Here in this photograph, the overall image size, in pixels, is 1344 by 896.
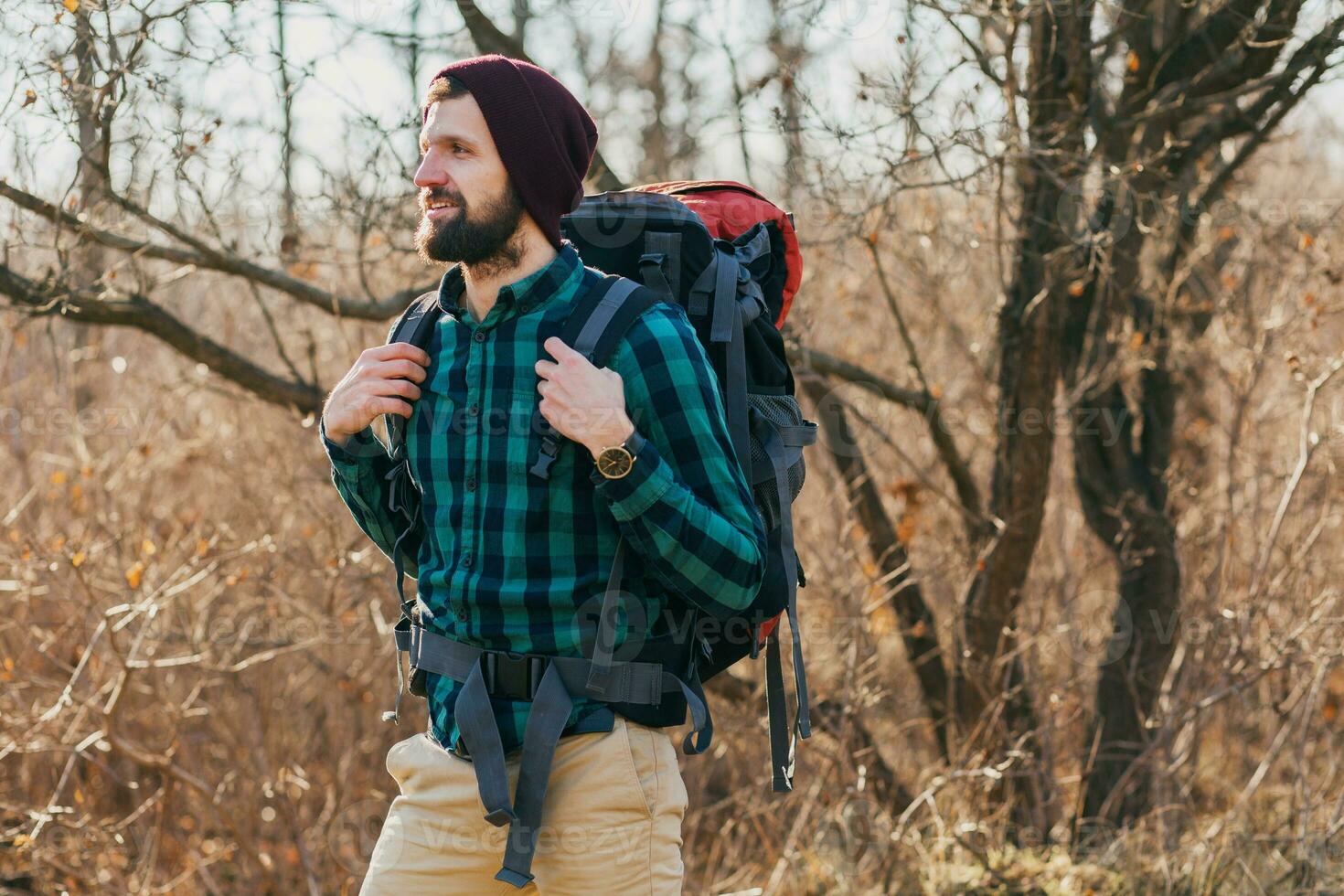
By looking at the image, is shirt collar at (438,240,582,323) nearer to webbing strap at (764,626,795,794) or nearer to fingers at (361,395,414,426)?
fingers at (361,395,414,426)

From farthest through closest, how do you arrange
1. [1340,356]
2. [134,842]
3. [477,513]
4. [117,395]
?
[117,395]
[134,842]
[1340,356]
[477,513]

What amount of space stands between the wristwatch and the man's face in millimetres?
464

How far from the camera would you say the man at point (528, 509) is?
2.26 metres

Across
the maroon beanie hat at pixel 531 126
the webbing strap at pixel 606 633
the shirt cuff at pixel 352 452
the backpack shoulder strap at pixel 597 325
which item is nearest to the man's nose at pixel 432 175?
the maroon beanie hat at pixel 531 126

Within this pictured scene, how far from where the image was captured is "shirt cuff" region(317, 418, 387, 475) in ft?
8.13

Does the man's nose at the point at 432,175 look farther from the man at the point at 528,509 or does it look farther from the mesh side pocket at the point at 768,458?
the mesh side pocket at the point at 768,458

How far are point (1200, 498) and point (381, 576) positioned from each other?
12.1 ft

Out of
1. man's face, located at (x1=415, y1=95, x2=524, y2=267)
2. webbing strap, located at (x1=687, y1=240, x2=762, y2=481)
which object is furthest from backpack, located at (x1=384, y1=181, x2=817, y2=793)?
man's face, located at (x1=415, y1=95, x2=524, y2=267)

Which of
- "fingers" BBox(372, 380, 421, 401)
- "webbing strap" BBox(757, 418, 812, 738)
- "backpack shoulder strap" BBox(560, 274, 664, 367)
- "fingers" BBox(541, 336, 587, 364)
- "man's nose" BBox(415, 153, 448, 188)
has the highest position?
"man's nose" BBox(415, 153, 448, 188)

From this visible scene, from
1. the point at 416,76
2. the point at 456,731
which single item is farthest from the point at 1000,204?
the point at 456,731

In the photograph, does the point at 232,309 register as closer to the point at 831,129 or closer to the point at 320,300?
the point at 320,300

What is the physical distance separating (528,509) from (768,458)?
487mm

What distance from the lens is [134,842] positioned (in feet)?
19.7

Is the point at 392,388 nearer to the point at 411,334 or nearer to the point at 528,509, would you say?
the point at 411,334
